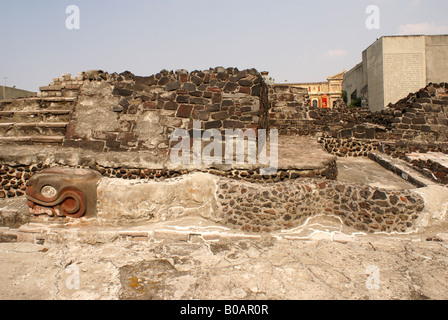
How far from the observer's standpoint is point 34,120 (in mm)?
5895

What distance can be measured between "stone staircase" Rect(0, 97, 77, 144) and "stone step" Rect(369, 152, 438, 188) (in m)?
5.92

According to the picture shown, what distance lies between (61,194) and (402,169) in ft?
A: 18.5

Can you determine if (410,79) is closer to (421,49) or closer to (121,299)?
(421,49)

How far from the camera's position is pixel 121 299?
252 centimetres

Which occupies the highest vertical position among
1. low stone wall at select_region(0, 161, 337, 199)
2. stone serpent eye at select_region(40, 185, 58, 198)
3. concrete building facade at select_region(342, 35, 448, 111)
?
concrete building facade at select_region(342, 35, 448, 111)

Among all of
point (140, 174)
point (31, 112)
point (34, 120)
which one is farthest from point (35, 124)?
point (140, 174)

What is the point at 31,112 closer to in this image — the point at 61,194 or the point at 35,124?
the point at 35,124

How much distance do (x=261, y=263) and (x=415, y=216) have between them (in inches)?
86.6

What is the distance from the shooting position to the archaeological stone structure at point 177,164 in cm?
395

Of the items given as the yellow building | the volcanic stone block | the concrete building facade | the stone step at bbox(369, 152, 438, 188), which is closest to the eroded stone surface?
the stone step at bbox(369, 152, 438, 188)

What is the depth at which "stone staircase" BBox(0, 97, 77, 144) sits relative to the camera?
5312mm

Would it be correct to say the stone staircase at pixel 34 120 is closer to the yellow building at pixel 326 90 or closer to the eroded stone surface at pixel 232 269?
the eroded stone surface at pixel 232 269

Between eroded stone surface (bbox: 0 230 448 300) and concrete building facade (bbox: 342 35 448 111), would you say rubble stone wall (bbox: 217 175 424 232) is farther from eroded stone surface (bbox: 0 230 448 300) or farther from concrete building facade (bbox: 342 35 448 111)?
concrete building facade (bbox: 342 35 448 111)

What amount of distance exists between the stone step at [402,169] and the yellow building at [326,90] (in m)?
27.0
